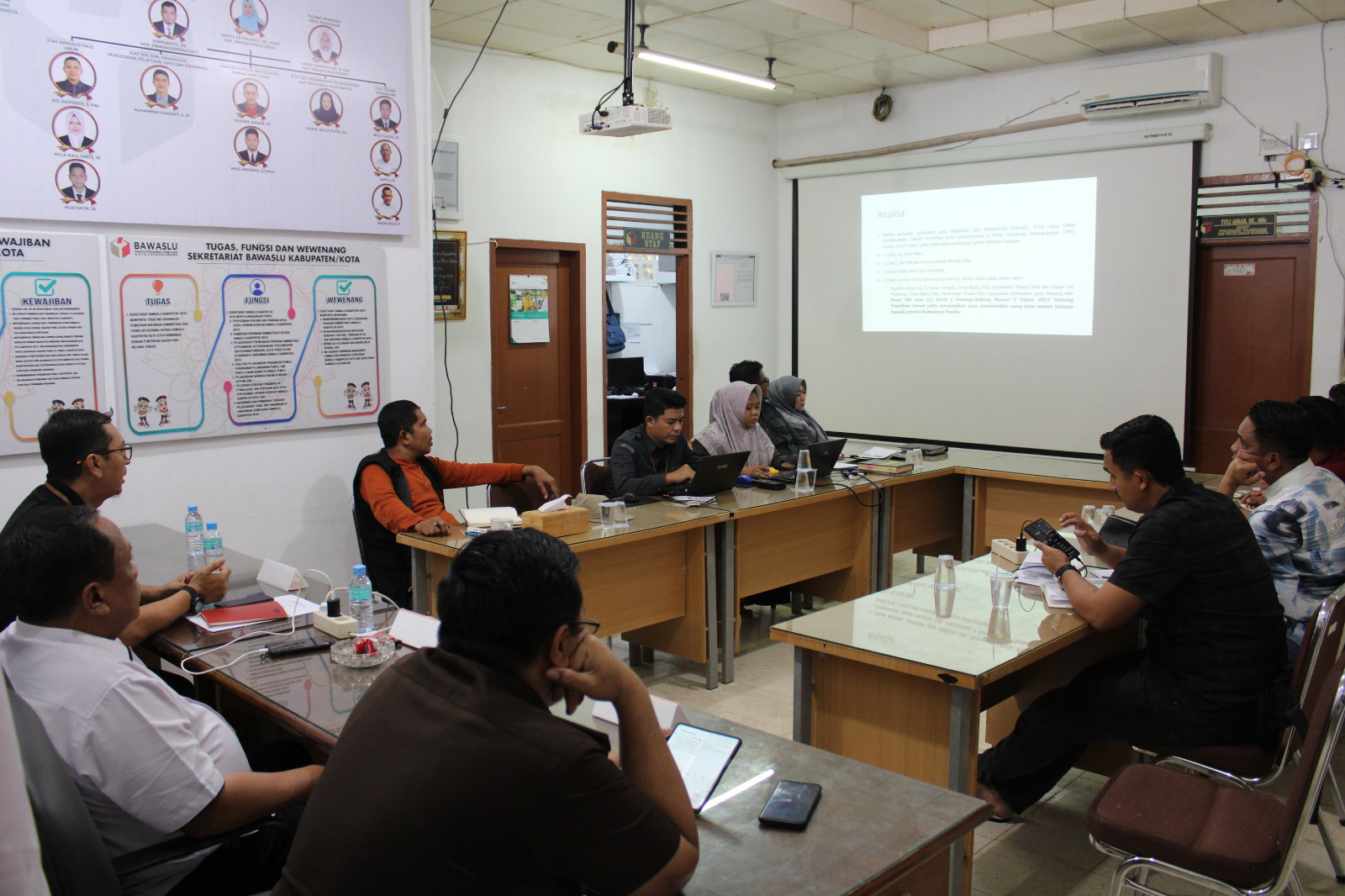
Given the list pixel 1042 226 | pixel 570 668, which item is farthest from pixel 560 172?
pixel 570 668

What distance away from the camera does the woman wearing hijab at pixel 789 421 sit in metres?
5.73

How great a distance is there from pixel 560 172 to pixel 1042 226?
3299 mm

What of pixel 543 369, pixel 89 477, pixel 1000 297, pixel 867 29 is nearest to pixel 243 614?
pixel 89 477

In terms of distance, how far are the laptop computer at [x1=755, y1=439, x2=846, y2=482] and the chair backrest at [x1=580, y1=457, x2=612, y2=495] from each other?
75 centimetres

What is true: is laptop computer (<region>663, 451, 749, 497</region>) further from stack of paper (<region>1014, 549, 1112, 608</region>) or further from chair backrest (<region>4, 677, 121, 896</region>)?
chair backrest (<region>4, 677, 121, 896</region>)

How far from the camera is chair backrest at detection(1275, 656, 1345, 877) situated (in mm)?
1860

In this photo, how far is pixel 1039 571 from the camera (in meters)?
3.20

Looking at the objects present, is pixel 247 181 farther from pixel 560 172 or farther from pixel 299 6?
pixel 560 172

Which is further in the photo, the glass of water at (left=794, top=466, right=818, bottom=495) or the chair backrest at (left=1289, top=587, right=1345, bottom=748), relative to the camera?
the glass of water at (left=794, top=466, right=818, bottom=495)

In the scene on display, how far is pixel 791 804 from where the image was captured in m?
1.66

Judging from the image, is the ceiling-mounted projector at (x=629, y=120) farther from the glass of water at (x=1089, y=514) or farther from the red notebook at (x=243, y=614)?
the red notebook at (x=243, y=614)

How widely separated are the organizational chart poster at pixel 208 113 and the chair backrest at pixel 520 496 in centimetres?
127

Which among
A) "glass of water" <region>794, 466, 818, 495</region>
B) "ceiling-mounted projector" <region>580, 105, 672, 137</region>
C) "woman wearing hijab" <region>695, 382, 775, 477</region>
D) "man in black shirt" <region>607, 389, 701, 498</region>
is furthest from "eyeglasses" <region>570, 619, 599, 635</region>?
"ceiling-mounted projector" <region>580, 105, 672, 137</region>

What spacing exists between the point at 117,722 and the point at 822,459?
3.79 metres
